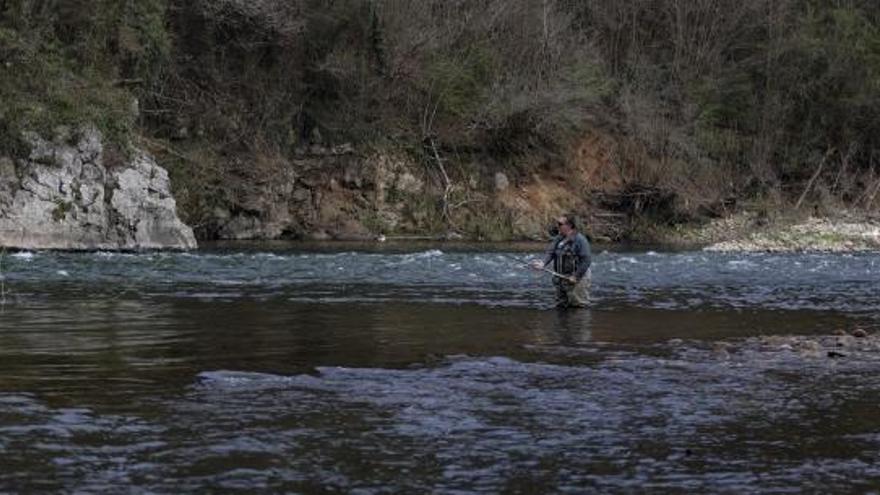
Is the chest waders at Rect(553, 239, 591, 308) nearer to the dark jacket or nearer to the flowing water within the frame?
the dark jacket

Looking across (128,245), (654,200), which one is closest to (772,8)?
(654,200)

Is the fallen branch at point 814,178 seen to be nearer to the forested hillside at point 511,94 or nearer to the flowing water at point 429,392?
the forested hillside at point 511,94

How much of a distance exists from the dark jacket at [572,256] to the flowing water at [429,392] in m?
0.92

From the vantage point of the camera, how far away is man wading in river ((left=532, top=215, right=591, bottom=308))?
69.9 feet

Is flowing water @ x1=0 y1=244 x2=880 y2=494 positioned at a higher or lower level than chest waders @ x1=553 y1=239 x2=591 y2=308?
lower

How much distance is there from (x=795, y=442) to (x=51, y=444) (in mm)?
6151

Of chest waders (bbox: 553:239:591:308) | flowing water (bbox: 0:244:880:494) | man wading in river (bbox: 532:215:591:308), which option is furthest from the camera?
chest waders (bbox: 553:239:591:308)

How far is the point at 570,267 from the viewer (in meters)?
21.8

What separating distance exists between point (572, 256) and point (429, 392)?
9662mm

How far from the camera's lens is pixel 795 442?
32.8 ft

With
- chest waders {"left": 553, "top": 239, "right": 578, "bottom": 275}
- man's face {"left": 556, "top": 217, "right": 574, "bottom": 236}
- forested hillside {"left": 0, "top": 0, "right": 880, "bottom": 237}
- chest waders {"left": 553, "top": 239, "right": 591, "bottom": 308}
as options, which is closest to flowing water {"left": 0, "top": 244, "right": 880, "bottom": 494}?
chest waders {"left": 553, "top": 239, "right": 591, "bottom": 308}

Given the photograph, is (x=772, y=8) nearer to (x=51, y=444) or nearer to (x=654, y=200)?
(x=654, y=200)

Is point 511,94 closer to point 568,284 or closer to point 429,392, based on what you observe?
point 568,284

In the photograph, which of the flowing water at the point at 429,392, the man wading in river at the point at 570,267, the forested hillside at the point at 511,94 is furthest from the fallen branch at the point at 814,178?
the man wading in river at the point at 570,267
